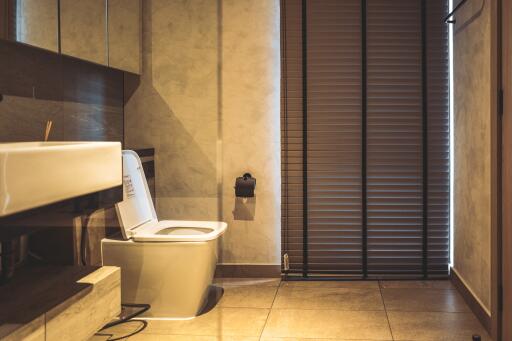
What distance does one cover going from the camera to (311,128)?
378 cm

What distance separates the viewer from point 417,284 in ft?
11.8

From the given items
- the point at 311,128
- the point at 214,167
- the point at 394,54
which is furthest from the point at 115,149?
the point at 394,54

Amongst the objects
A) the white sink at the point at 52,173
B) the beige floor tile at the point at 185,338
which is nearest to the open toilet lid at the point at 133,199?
the beige floor tile at the point at 185,338

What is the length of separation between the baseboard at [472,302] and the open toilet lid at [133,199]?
1.86 m

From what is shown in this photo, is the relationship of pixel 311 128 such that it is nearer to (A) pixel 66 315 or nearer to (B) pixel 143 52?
(B) pixel 143 52

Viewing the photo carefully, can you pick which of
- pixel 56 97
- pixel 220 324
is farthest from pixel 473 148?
pixel 56 97

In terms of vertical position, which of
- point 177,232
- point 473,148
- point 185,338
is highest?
point 473,148

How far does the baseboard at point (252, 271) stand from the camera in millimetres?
3795

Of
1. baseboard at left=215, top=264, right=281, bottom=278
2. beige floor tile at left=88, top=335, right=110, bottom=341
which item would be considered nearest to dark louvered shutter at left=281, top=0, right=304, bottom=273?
baseboard at left=215, top=264, right=281, bottom=278

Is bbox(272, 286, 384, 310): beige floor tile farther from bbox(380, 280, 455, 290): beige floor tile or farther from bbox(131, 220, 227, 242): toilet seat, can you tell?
bbox(131, 220, 227, 242): toilet seat

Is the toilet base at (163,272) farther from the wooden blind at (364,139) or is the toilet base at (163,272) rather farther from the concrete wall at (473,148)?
the concrete wall at (473,148)

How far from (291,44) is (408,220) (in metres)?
1.42

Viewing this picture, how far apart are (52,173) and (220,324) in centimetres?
147

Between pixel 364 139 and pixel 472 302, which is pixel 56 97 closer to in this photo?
pixel 364 139
